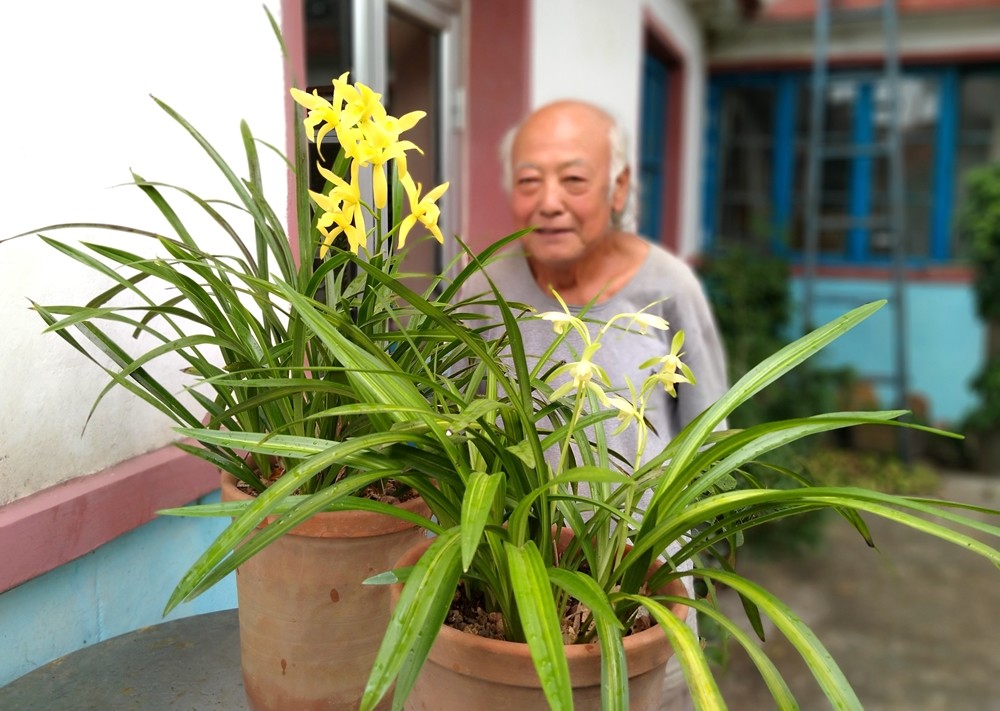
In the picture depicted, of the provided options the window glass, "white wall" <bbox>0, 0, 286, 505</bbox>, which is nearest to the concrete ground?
"white wall" <bbox>0, 0, 286, 505</bbox>

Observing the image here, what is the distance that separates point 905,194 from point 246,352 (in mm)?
7103

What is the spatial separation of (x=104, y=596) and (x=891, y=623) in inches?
148

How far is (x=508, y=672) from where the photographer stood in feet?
2.26

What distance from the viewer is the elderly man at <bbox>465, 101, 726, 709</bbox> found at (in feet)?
5.30

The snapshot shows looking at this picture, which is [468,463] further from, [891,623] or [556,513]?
[891,623]

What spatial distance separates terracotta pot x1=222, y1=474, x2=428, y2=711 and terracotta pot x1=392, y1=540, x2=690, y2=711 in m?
0.18

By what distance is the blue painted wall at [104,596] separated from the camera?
108cm

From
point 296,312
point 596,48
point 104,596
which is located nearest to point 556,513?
point 296,312

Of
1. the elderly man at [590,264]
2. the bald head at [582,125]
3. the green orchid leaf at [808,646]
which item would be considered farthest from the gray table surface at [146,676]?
the bald head at [582,125]

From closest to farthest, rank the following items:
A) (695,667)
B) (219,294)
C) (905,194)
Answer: (695,667) < (219,294) < (905,194)

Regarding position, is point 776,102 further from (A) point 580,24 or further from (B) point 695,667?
(B) point 695,667

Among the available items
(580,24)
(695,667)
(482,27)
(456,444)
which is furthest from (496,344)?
(580,24)

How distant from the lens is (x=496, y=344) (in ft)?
3.02

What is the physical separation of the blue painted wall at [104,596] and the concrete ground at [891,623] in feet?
7.27
